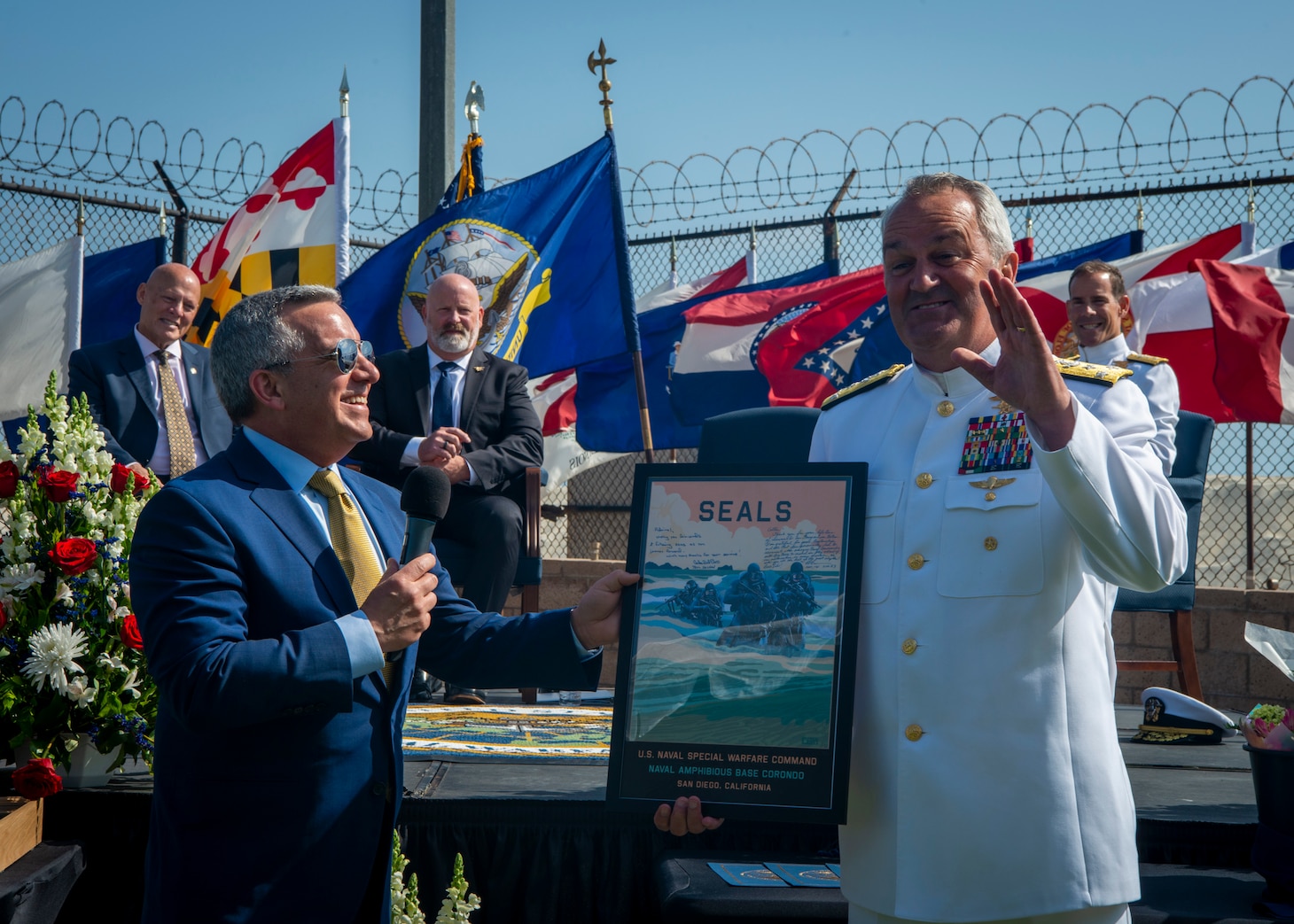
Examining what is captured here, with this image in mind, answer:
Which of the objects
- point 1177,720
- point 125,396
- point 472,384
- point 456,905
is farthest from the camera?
point 472,384

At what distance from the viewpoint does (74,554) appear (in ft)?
11.1

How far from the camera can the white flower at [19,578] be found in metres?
3.42

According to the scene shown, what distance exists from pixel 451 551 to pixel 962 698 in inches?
146

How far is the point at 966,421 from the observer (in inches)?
82.4

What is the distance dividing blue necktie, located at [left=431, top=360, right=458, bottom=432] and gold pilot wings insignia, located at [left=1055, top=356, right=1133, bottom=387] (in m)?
3.99

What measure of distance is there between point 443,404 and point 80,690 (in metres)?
2.57

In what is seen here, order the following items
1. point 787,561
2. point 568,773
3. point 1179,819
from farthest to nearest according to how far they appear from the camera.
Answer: point 568,773
point 1179,819
point 787,561

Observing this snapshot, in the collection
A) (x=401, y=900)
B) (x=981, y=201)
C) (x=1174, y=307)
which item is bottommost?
(x=401, y=900)

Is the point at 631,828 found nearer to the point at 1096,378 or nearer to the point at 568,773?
the point at 568,773

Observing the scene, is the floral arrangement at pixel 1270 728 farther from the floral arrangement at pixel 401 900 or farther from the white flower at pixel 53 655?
the white flower at pixel 53 655

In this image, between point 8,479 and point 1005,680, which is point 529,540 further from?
point 1005,680

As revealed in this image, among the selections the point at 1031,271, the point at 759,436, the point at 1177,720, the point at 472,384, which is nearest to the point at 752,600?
the point at 759,436

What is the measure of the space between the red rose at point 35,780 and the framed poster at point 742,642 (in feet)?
6.49

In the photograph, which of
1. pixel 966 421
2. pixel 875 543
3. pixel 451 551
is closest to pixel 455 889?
pixel 875 543
